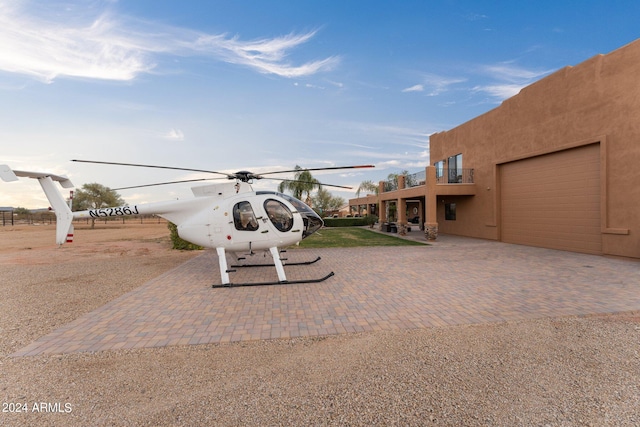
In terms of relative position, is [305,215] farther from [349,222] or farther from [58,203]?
[349,222]

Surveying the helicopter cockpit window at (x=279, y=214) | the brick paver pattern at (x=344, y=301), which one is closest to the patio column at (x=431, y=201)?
the brick paver pattern at (x=344, y=301)

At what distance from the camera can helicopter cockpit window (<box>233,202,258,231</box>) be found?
748 cm

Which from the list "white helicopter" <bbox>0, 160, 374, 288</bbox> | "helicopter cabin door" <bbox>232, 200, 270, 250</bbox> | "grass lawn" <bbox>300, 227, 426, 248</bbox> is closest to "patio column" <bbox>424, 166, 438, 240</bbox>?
"grass lawn" <bbox>300, 227, 426, 248</bbox>

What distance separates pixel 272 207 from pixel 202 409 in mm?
5228

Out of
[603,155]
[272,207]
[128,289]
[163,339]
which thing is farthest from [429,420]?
[603,155]

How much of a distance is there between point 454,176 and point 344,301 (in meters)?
15.9

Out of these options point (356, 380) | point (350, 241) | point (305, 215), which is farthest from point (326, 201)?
point (356, 380)

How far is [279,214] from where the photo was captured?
7.54m

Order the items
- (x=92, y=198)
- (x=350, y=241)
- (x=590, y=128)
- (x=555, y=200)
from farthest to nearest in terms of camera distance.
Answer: (x=92, y=198) < (x=350, y=241) < (x=555, y=200) < (x=590, y=128)

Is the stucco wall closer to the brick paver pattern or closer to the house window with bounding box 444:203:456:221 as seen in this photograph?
the brick paver pattern

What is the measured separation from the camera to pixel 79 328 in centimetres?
467

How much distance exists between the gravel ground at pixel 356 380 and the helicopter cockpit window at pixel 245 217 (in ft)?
→ 12.6

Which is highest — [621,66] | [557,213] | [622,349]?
[621,66]

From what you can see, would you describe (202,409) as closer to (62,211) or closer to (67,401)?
(67,401)
